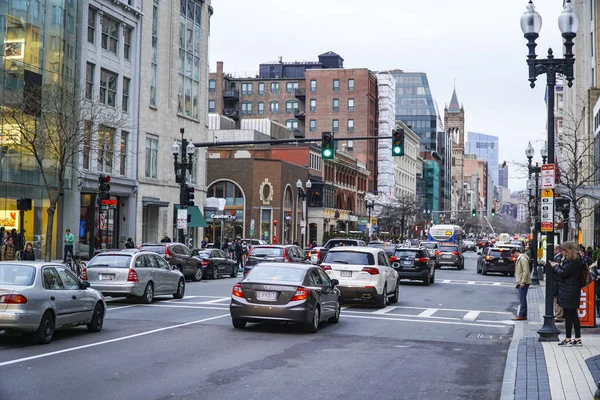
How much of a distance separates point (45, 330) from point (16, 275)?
1.09 m

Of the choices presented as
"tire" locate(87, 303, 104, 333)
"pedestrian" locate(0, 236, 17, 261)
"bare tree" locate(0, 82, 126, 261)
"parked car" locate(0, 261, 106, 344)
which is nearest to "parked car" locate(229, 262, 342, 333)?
"tire" locate(87, 303, 104, 333)

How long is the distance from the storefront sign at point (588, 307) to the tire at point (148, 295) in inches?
455

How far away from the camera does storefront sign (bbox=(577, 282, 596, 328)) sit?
17703 millimetres

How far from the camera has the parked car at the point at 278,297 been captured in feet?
53.7

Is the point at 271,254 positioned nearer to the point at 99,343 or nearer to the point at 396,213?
the point at 99,343

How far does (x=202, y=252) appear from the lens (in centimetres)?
3691

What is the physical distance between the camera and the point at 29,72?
38062mm

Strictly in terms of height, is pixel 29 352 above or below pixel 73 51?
below

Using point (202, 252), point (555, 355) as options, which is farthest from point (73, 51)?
point (555, 355)

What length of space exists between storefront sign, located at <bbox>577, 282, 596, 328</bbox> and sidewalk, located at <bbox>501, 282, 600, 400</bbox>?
41.2 inches

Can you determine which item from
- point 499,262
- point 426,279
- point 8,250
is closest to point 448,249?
point 499,262

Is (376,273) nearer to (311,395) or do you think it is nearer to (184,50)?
(311,395)

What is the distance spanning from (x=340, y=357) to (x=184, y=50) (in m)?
45.9

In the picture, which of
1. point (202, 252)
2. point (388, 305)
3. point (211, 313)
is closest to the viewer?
point (211, 313)
